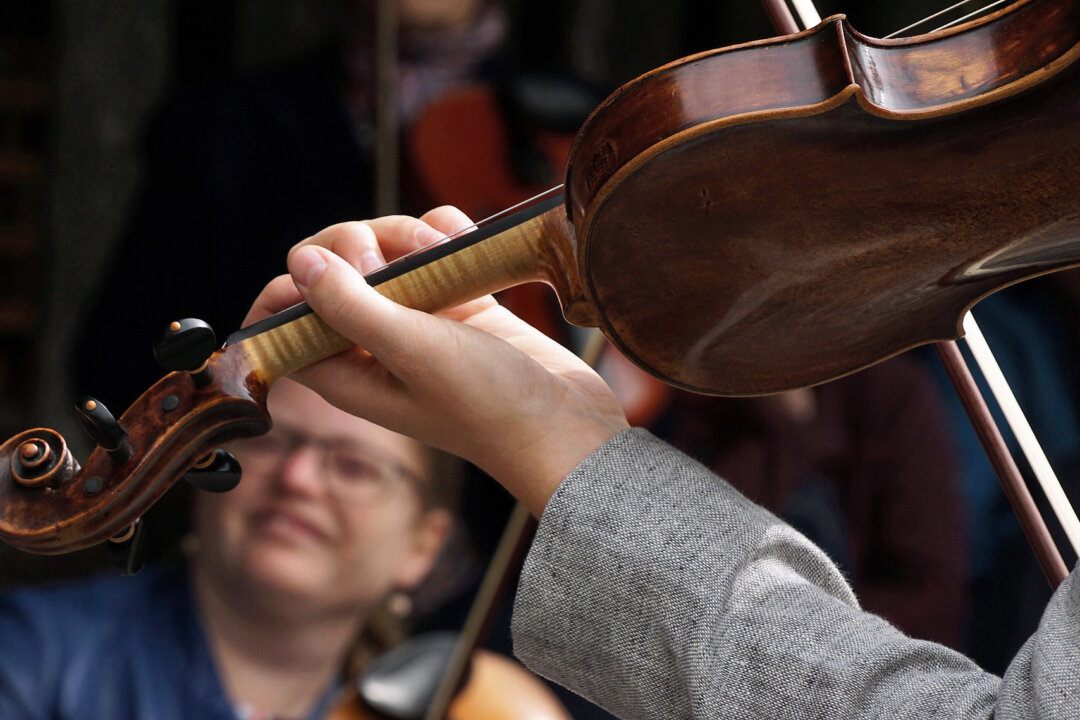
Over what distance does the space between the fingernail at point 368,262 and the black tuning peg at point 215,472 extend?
11 cm

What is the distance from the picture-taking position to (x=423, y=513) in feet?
4.38

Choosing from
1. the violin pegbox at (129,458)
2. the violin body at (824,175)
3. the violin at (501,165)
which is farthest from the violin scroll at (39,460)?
the violin at (501,165)

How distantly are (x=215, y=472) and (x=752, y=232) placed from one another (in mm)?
263

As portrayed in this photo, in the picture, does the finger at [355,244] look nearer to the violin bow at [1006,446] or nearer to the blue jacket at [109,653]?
the violin bow at [1006,446]

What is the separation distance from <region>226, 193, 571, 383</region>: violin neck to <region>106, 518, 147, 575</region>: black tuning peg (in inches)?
3.6

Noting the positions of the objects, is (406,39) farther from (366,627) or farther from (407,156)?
(366,627)

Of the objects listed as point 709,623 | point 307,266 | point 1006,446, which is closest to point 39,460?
point 307,266

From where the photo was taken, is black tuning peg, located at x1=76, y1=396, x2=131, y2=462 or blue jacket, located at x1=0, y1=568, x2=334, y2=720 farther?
blue jacket, located at x1=0, y1=568, x2=334, y2=720

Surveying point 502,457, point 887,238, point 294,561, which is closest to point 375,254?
point 502,457

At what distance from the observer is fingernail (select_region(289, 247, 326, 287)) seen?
1.74ft

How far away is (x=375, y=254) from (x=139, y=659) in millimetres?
770

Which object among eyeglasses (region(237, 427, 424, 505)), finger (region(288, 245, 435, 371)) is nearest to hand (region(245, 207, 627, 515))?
finger (region(288, 245, 435, 371))

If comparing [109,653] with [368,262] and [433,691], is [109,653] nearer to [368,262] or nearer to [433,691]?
[433,691]

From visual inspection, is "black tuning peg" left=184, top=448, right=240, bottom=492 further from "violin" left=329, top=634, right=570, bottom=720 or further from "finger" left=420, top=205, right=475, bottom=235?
"violin" left=329, top=634, right=570, bottom=720
